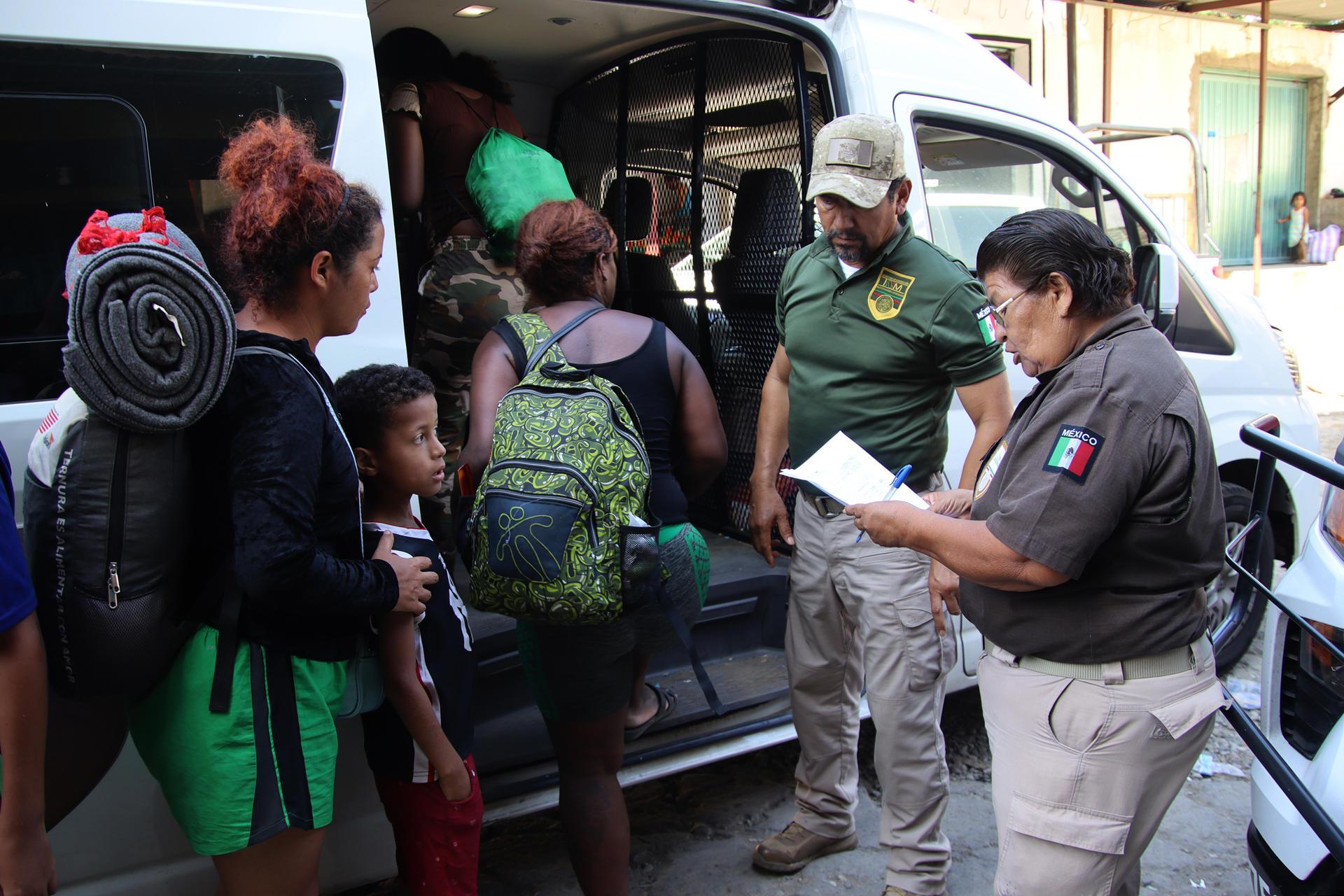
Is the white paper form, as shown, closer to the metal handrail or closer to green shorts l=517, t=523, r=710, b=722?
green shorts l=517, t=523, r=710, b=722

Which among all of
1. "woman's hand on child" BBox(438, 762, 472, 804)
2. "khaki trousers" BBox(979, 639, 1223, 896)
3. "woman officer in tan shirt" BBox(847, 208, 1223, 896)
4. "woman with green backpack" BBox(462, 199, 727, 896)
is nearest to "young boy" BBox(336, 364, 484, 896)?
"woman's hand on child" BBox(438, 762, 472, 804)

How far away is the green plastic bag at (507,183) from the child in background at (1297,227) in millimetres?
13289

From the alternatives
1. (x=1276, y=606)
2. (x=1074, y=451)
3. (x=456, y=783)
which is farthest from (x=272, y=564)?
(x=1276, y=606)

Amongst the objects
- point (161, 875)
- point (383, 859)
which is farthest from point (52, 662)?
point (383, 859)

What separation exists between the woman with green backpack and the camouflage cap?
1.83 feet

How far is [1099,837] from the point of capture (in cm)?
174

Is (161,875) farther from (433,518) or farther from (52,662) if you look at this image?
(433,518)

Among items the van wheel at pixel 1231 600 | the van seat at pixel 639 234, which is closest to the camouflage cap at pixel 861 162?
the van seat at pixel 639 234

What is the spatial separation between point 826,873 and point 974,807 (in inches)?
24.3

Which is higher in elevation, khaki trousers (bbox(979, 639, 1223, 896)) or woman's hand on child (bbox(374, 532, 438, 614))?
woman's hand on child (bbox(374, 532, 438, 614))

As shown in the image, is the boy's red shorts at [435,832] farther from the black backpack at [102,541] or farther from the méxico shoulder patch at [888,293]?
the méxico shoulder patch at [888,293]

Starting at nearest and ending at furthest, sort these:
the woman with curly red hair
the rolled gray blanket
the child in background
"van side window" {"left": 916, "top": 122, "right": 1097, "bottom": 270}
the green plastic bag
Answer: the rolled gray blanket < the woman with curly red hair < the green plastic bag < "van side window" {"left": 916, "top": 122, "right": 1097, "bottom": 270} < the child in background

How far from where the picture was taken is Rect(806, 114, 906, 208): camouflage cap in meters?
2.47

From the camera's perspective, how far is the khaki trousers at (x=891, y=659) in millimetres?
2529
